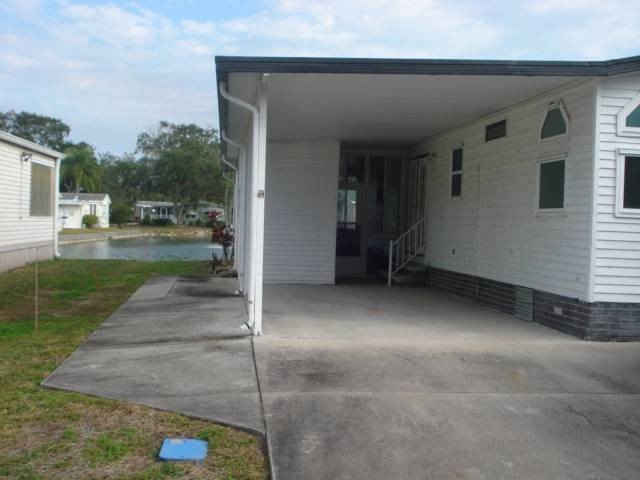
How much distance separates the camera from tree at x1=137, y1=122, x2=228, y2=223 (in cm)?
5428

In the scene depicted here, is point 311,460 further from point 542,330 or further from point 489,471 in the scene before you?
point 542,330

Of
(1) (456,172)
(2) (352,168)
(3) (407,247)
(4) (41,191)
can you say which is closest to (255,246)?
(1) (456,172)

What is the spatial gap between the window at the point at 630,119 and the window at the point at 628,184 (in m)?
0.22

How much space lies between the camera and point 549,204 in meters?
7.59

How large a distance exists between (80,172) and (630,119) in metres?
57.0

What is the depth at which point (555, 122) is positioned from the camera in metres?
7.48

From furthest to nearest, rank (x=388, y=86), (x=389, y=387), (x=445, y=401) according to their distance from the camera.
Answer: (x=388, y=86) < (x=389, y=387) < (x=445, y=401)

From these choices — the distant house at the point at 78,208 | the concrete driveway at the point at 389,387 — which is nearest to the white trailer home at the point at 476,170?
the concrete driveway at the point at 389,387

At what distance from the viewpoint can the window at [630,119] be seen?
6.69 meters

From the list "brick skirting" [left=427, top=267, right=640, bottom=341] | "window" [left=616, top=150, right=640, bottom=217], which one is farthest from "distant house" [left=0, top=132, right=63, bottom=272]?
"window" [left=616, top=150, right=640, bottom=217]

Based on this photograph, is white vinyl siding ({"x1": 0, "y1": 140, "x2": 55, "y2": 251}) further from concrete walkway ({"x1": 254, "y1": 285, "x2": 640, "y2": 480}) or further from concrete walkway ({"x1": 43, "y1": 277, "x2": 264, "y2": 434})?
concrete walkway ({"x1": 254, "y1": 285, "x2": 640, "y2": 480})

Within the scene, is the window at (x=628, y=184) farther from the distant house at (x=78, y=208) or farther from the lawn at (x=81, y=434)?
the distant house at (x=78, y=208)

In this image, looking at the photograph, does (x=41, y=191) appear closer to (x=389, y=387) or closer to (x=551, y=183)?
(x=551, y=183)

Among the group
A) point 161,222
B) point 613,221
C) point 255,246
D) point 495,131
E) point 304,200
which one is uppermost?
point 495,131
